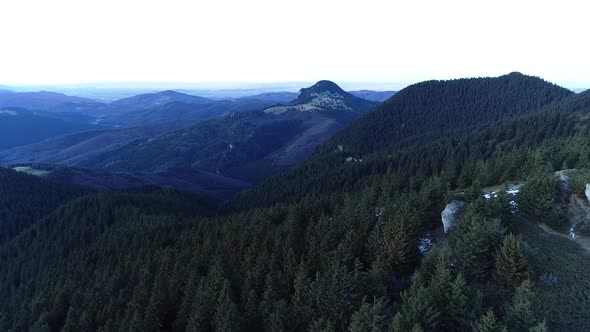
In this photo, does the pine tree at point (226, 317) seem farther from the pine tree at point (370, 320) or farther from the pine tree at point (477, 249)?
the pine tree at point (477, 249)

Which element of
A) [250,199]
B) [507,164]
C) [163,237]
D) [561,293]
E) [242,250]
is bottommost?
[250,199]

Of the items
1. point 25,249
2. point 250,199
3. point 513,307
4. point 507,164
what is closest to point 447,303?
point 513,307

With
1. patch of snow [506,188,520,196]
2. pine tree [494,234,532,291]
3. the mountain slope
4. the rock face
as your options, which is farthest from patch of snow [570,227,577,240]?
the mountain slope

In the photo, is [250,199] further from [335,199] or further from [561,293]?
[561,293]

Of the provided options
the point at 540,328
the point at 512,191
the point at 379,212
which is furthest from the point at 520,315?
the point at 379,212

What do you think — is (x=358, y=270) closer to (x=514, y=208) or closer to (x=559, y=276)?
(x=559, y=276)

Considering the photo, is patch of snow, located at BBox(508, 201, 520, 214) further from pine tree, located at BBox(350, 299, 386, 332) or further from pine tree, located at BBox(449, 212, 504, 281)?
pine tree, located at BBox(350, 299, 386, 332)
